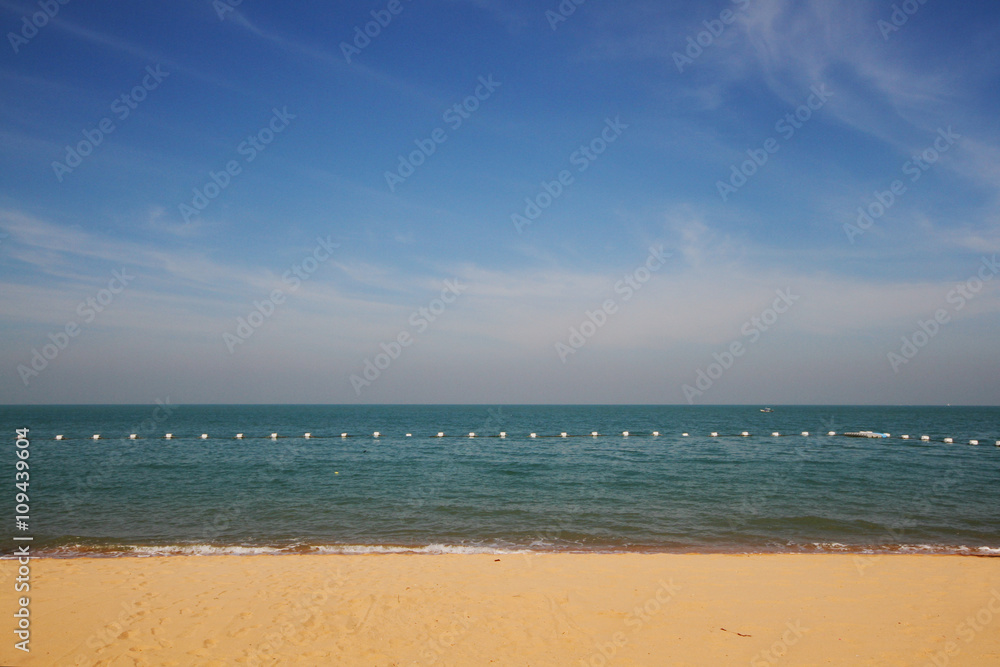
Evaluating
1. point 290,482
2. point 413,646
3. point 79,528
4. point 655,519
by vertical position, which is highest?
point 290,482

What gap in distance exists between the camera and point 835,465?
30.0m

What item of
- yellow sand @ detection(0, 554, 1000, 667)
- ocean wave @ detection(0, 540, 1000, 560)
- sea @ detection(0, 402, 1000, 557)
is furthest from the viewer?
sea @ detection(0, 402, 1000, 557)

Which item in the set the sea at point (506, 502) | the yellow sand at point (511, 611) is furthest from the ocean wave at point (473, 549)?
the yellow sand at point (511, 611)

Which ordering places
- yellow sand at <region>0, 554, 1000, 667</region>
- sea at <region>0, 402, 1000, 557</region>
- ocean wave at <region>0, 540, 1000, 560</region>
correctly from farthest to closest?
sea at <region>0, 402, 1000, 557</region>, ocean wave at <region>0, 540, 1000, 560</region>, yellow sand at <region>0, 554, 1000, 667</region>

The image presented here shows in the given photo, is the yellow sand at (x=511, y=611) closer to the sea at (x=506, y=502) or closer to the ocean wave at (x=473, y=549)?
the ocean wave at (x=473, y=549)

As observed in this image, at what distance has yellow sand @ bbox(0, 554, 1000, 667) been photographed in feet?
24.1

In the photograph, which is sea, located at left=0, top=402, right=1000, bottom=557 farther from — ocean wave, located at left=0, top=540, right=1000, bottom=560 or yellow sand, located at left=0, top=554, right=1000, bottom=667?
yellow sand, located at left=0, top=554, right=1000, bottom=667

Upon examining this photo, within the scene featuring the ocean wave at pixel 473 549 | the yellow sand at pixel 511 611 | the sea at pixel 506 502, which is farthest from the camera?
the sea at pixel 506 502

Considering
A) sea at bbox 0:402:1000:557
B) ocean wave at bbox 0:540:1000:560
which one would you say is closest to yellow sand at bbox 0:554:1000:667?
ocean wave at bbox 0:540:1000:560

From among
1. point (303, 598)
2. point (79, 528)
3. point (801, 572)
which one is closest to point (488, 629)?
point (303, 598)

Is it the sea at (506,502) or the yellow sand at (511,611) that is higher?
the sea at (506,502)

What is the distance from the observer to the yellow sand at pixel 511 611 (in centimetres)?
735

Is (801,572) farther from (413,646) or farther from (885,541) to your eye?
(413,646)

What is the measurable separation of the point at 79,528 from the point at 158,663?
12.5 meters
